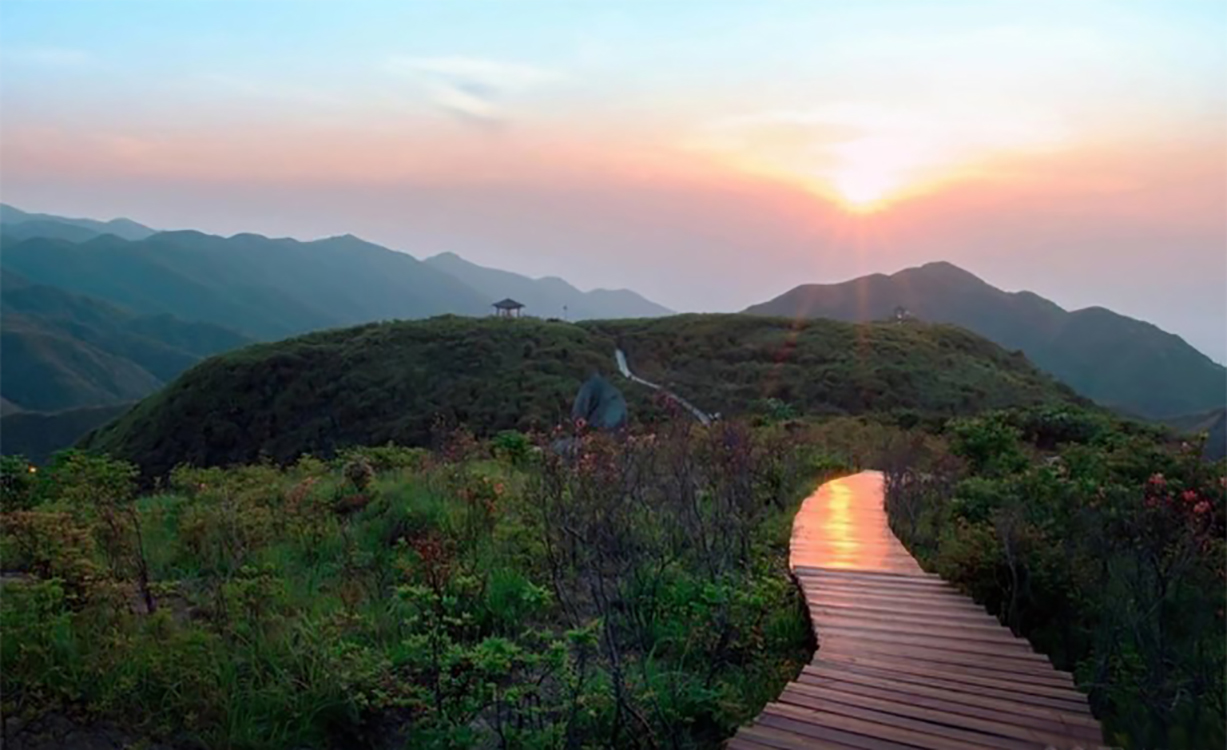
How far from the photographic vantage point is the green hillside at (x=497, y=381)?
117 feet

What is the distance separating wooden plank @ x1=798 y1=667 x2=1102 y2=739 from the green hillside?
2445cm

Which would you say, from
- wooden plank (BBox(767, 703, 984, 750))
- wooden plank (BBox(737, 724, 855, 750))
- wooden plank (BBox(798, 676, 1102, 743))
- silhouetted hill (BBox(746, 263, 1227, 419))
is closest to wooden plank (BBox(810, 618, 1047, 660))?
wooden plank (BBox(798, 676, 1102, 743))

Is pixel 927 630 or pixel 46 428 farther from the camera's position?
pixel 46 428

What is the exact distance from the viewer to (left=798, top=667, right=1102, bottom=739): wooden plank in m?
3.63

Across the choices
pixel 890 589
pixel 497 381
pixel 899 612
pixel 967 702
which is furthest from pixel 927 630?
pixel 497 381

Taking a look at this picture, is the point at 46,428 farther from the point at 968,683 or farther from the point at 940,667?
the point at 968,683

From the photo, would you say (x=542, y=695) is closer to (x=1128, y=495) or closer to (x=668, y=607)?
(x=668, y=607)

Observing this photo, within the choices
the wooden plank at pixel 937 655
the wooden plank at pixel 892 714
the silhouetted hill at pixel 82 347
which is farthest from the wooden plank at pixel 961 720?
the silhouetted hill at pixel 82 347

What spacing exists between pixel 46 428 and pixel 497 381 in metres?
49.7

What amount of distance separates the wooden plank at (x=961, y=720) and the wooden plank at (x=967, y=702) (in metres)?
0.07

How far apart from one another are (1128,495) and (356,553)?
221 inches

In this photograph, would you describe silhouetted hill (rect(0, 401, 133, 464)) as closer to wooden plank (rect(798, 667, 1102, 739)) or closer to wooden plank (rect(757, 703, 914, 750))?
wooden plank (rect(798, 667, 1102, 739))

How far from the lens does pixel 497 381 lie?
39781 millimetres

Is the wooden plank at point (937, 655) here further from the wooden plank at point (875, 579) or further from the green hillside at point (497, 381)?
the green hillside at point (497, 381)
